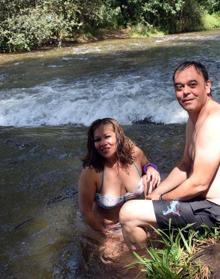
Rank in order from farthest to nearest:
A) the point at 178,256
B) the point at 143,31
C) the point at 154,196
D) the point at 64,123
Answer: the point at 143,31
the point at 64,123
the point at 154,196
the point at 178,256

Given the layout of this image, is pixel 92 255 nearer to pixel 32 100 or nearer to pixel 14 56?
pixel 32 100

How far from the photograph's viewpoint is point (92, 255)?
4355mm

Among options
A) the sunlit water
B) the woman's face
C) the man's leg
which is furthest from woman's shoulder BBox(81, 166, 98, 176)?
the sunlit water

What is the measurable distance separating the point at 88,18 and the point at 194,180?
20.6m

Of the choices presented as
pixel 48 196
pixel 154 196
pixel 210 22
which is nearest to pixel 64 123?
pixel 48 196

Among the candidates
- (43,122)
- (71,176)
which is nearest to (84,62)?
(43,122)

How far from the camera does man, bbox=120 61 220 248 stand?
10.9ft

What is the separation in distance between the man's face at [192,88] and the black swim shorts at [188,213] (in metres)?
0.67

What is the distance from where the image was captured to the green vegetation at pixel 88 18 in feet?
63.0

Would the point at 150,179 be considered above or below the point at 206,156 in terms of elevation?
below

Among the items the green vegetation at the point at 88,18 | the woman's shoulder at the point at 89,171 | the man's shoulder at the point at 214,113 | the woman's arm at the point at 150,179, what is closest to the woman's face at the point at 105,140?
the woman's shoulder at the point at 89,171

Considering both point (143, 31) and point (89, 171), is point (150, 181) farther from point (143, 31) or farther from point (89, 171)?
point (143, 31)

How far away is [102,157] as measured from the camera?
4129 millimetres

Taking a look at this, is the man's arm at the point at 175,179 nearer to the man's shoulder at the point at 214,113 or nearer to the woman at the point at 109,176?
the woman at the point at 109,176
